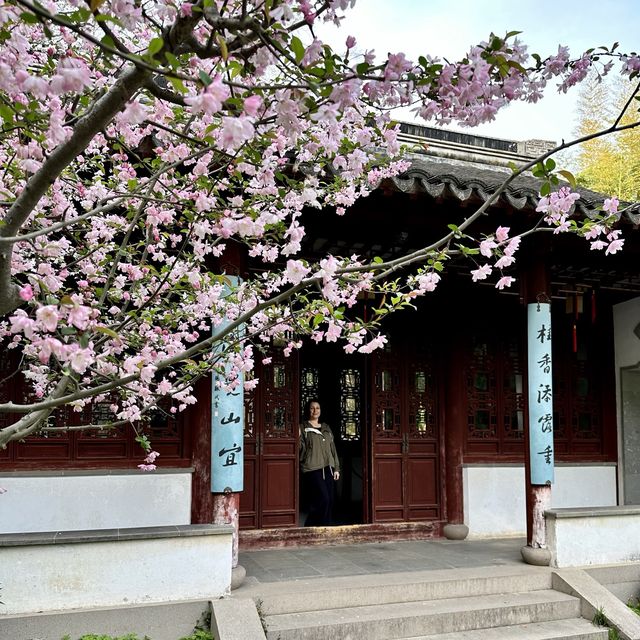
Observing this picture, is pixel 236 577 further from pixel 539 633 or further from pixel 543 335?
pixel 543 335

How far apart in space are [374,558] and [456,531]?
1450 millimetres

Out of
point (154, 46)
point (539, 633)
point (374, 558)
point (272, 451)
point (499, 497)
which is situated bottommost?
point (539, 633)

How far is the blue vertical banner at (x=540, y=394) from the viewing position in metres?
6.14

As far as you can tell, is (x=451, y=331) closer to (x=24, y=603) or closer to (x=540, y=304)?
(x=540, y=304)

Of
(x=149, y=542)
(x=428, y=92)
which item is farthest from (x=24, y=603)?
(x=428, y=92)

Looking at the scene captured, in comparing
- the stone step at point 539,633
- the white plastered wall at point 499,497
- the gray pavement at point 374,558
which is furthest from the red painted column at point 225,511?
the white plastered wall at point 499,497

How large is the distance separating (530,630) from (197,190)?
4.09 metres

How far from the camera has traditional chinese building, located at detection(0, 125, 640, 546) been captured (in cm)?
584

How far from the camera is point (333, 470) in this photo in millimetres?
7582

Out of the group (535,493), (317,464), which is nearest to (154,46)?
(535,493)

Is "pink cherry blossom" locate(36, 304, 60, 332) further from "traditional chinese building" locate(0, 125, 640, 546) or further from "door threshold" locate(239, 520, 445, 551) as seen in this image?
"door threshold" locate(239, 520, 445, 551)

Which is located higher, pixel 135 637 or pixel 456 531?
pixel 456 531

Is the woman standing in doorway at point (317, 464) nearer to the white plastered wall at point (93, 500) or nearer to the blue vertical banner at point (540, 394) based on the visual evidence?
the white plastered wall at point (93, 500)

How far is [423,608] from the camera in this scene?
16.9 feet
